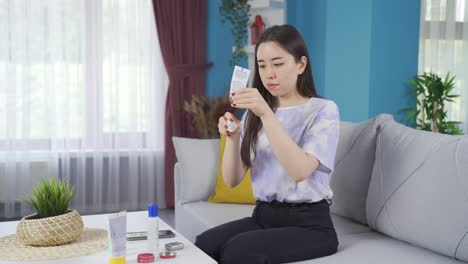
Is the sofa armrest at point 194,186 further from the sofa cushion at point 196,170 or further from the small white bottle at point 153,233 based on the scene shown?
the small white bottle at point 153,233

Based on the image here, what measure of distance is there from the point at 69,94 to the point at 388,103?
264cm

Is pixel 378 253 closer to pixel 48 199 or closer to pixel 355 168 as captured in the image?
pixel 355 168

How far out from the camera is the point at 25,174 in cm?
442

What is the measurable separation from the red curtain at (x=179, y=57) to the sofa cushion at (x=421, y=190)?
2.81 meters

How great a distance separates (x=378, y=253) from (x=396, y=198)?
25cm

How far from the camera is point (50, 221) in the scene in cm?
170

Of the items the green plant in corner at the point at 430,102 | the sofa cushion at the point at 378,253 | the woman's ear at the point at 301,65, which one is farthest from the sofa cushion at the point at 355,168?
the green plant in corner at the point at 430,102

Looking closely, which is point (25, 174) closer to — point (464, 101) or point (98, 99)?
point (98, 99)

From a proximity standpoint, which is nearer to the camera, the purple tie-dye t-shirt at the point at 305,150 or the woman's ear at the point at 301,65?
the purple tie-dye t-shirt at the point at 305,150

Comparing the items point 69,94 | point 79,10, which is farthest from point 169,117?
point 79,10

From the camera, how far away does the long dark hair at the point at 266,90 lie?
6.01 ft

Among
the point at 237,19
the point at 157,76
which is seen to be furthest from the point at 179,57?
the point at 237,19

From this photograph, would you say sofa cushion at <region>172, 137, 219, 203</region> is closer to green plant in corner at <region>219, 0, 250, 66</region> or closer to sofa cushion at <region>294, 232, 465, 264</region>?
sofa cushion at <region>294, 232, 465, 264</region>

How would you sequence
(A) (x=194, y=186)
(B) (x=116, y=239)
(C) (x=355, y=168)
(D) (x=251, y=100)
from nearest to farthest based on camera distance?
1. (B) (x=116, y=239)
2. (D) (x=251, y=100)
3. (C) (x=355, y=168)
4. (A) (x=194, y=186)
